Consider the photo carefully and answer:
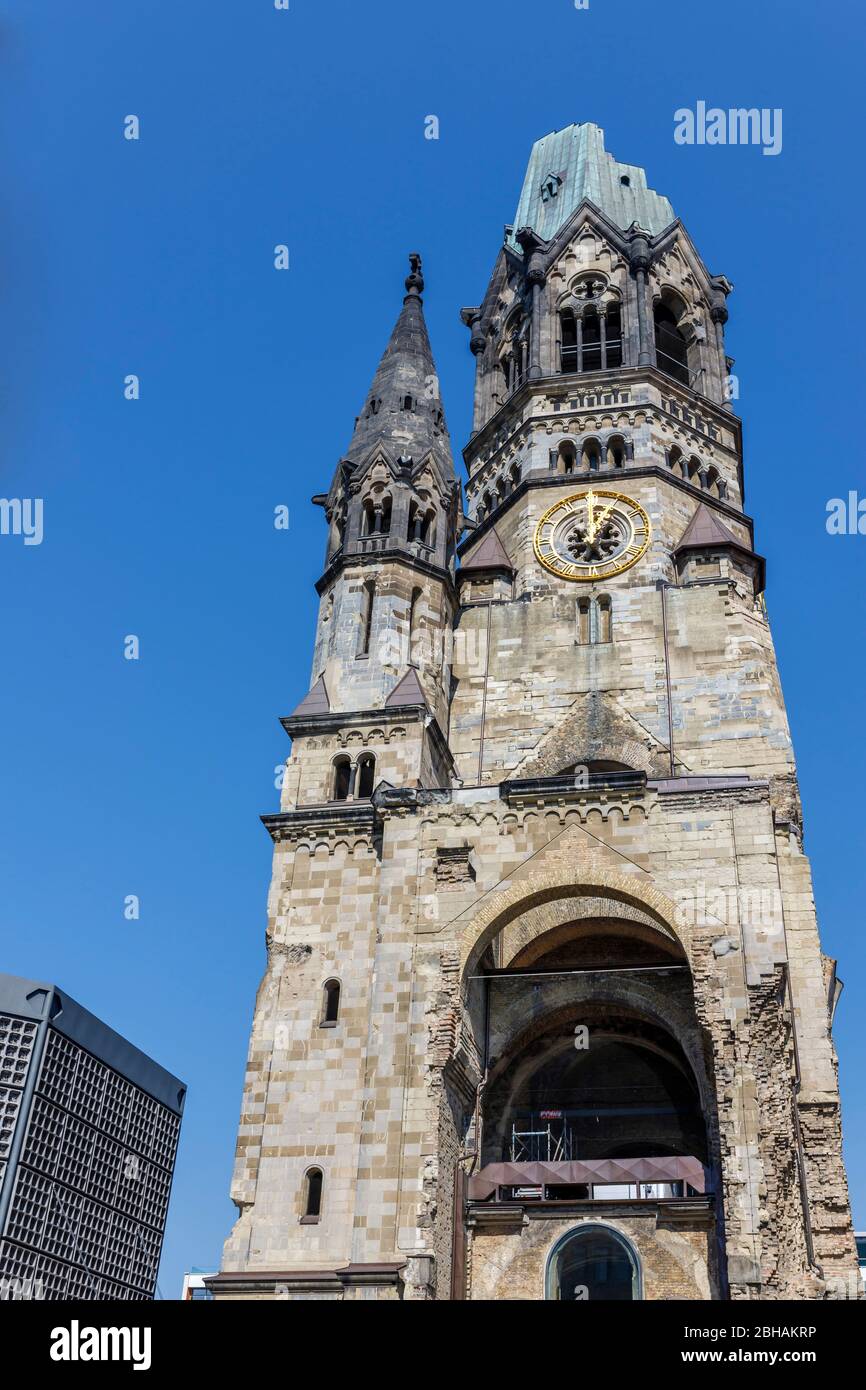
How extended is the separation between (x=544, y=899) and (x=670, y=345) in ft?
82.6

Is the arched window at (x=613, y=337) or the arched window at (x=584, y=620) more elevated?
the arched window at (x=613, y=337)

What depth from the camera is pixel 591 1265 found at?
2852cm

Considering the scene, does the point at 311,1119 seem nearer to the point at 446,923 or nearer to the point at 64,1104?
the point at 446,923

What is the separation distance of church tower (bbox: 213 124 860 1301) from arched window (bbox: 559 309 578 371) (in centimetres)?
63

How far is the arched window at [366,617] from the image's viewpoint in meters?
36.0

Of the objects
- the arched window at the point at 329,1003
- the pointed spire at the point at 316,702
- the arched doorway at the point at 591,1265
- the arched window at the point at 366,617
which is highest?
the arched window at the point at 366,617

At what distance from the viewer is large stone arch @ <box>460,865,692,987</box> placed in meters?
29.2

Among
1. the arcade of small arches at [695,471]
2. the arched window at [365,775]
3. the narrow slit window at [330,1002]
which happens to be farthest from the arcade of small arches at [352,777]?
the arcade of small arches at [695,471]

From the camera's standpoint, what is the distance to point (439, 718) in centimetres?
3647

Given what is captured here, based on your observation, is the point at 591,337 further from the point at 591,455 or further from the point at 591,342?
the point at 591,455

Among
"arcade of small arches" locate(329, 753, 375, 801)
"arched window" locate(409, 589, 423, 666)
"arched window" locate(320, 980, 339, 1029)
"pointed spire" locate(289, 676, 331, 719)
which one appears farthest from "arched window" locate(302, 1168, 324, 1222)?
"arched window" locate(409, 589, 423, 666)

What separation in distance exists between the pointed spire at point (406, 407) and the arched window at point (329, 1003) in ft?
51.9

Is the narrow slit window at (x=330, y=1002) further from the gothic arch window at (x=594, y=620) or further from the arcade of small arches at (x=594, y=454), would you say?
the arcade of small arches at (x=594, y=454)

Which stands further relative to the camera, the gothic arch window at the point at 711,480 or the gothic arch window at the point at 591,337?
the gothic arch window at the point at 591,337
